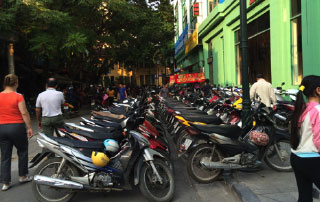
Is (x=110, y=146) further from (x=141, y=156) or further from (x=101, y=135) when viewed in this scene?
(x=101, y=135)

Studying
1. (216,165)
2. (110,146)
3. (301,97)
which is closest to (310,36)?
(216,165)

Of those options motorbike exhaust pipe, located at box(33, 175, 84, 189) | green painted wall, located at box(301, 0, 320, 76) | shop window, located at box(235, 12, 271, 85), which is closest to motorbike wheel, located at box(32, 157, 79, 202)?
motorbike exhaust pipe, located at box(33, 175, 84, 189)

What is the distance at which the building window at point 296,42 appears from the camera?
891 cm

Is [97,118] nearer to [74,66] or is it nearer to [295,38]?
[295,38]

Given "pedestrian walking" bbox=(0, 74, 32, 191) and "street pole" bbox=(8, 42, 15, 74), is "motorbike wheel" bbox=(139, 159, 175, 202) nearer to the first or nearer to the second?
"pedestrian walking" bbox=(0, 74, 32, 191)

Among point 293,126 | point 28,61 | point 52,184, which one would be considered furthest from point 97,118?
point 28,61

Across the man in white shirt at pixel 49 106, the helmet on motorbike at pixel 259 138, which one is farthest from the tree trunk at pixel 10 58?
the helmet on motorbike at pixel 259 138

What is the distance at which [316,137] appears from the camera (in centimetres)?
245

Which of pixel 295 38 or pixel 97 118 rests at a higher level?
pixel 295 38

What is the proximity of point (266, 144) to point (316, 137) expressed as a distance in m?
2.30

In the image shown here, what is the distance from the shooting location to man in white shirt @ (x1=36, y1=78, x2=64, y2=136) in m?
Result: 5.45

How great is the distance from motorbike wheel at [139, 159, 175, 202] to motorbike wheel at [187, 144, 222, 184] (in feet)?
2.12

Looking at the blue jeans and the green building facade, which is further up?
the green building facade

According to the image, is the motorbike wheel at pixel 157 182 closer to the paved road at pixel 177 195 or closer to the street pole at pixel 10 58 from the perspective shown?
the paved road at pixel 177 195
